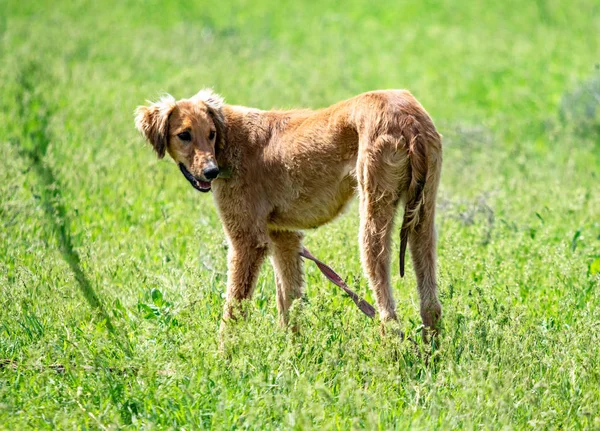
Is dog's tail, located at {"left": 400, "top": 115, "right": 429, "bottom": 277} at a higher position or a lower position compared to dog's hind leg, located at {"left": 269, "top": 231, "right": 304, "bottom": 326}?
higher

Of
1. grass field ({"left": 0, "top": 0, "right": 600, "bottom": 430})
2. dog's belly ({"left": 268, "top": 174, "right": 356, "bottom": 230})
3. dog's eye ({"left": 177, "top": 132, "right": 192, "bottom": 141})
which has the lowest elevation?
grass field ({"left": 0, "top": 0, "right": 600, "bottom": 430})

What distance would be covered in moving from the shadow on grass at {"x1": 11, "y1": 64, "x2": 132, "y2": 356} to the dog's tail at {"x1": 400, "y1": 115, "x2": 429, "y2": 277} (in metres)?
1.97

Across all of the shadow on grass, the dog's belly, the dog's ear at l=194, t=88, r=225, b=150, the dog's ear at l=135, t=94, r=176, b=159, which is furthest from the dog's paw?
the dog's ear at l=135, t=94, r=176, b=159

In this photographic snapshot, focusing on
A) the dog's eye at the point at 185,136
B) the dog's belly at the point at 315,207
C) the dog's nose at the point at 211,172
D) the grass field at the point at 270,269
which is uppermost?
the dog's eye at the point at 185,136

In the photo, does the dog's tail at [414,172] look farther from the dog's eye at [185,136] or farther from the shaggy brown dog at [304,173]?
the dog's eye at [185,136]

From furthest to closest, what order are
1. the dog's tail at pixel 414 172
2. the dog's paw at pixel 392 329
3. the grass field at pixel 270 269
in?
the dog's tail at pixel 414 172 < the dog's paw at pixel 392 329 < the grass field at pixel 270 269

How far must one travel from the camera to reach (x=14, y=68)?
45.0 feet

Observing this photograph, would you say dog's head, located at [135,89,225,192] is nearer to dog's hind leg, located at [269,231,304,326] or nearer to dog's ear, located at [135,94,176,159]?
dog's ear, located at [135,94,176,159]

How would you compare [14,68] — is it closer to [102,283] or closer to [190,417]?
[102,283]

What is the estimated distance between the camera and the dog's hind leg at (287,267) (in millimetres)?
6196

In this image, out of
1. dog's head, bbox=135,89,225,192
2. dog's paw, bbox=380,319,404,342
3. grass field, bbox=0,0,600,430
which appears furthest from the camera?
dog's head, bbox=135,89,225,192

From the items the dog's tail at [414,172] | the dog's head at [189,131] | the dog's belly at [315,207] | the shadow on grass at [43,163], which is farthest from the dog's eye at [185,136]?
the dog's tail at [414,172]

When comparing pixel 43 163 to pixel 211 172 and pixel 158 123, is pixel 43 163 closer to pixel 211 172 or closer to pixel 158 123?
pixel 158 123

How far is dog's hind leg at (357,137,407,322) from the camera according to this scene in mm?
5297
